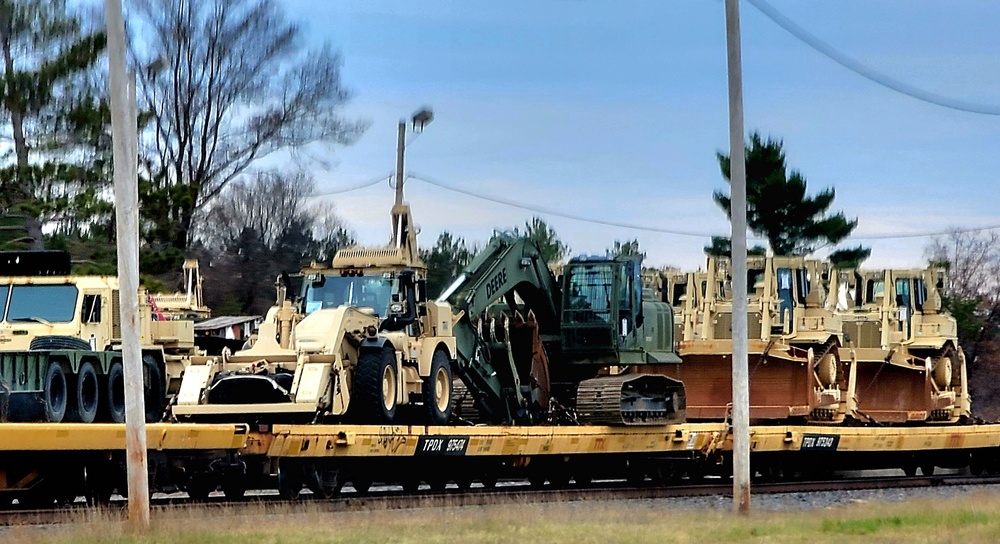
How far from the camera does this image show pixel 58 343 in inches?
782

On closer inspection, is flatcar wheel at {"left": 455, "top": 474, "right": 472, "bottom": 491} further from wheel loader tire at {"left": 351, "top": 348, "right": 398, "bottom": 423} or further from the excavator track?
wheel loader tire at {"left": 351, "top": 348, "right": 398, "bottom": 423}

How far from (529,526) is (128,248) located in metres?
4.93

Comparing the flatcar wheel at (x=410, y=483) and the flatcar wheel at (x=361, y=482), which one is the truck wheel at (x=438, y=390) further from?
the flatcar wheel at (x=410, y=483)

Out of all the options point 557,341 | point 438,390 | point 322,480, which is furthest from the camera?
point 557,341

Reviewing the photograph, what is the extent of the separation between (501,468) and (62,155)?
50.5ft

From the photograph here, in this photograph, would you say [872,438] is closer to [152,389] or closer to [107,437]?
[152,389]

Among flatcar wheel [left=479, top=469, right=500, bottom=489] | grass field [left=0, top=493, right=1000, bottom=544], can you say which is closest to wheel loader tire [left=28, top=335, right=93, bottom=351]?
grass field [left=0, top=493, right=1000, bottom=544]

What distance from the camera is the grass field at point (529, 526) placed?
1396cm

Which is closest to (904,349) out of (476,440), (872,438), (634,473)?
(872,438)

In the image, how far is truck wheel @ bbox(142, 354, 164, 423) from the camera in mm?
20922

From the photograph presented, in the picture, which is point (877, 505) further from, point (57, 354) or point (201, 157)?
point (201, 157)

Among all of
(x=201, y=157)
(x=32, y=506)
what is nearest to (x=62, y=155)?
(x=201, y=157)

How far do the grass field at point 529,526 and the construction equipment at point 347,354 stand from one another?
1674 millimetres

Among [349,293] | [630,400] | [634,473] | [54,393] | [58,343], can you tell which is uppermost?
[349,293]
